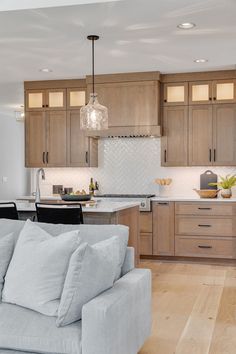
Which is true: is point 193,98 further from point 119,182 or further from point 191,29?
point 191,29

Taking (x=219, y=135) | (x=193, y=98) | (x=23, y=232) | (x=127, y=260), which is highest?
(x=193, y=98)

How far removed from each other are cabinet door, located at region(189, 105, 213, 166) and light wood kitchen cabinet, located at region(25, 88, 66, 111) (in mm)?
1953

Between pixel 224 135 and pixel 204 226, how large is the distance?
4.23 ft

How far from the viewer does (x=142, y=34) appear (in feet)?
16.0

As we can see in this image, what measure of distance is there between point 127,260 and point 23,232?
68 cm

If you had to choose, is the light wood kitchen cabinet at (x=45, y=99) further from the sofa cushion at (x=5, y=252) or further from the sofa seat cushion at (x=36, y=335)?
the sofa seat cushion at (x=36, y=335)

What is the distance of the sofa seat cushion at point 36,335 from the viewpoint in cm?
238

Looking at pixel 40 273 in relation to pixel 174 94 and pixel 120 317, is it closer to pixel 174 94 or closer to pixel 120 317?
pixel 120 317

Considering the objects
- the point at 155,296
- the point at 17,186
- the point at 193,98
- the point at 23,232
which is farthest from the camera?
the point at 17,186

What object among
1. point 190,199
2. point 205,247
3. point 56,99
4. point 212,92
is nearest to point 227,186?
point 190,199

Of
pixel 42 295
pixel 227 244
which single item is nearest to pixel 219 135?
pixel 227 244

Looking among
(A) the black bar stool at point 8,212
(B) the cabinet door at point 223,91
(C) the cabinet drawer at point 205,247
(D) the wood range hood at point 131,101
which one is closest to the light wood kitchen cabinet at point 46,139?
(D) the wood range hood at point 131,101

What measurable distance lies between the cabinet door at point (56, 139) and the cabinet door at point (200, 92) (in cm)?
192

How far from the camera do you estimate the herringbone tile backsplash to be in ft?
23.5
